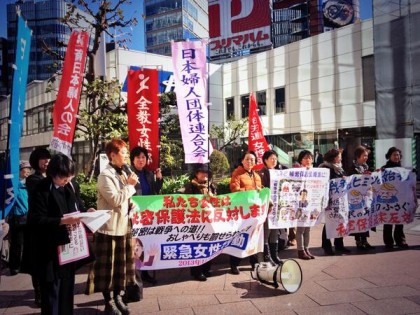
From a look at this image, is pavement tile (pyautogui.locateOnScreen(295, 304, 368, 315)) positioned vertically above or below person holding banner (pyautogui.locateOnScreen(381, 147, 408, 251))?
below

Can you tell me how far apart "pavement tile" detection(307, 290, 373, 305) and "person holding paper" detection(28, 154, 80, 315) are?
2898 mm

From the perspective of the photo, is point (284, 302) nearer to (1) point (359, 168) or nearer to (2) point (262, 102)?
(1) point (359, 168)

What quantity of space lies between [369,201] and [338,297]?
267 centimetres

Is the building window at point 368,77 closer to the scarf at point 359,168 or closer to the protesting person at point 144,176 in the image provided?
the scarf at point 359,168

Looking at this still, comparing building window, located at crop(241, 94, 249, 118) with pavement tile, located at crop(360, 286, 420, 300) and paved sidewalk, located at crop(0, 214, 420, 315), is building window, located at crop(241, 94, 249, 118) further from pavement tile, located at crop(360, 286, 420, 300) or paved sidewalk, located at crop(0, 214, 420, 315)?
pavement tile, located at crop(360, 286, 420, 300)

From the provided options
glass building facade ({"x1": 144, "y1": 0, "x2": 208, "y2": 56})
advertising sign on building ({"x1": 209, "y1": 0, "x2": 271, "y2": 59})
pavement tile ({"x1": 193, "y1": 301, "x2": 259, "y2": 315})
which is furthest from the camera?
glass building facade ({"x1": 144, "y1": 0, "x2": 208, "y2": 56})

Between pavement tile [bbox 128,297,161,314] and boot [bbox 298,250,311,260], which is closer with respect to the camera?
pavement tile [bbox 128,297,161,314]

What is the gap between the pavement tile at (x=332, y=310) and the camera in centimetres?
410

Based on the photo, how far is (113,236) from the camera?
4.12 metres

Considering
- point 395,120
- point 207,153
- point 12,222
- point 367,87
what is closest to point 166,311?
point 207,153

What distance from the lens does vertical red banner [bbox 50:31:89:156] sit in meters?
5.82

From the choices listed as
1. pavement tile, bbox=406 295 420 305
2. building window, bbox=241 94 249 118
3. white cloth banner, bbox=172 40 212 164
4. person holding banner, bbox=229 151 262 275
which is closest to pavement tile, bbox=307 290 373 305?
pavement tile, bbox=406 295 420 305

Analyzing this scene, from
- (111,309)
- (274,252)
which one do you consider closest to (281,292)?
(274,252)

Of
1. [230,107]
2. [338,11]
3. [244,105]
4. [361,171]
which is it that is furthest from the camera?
[338,11]
